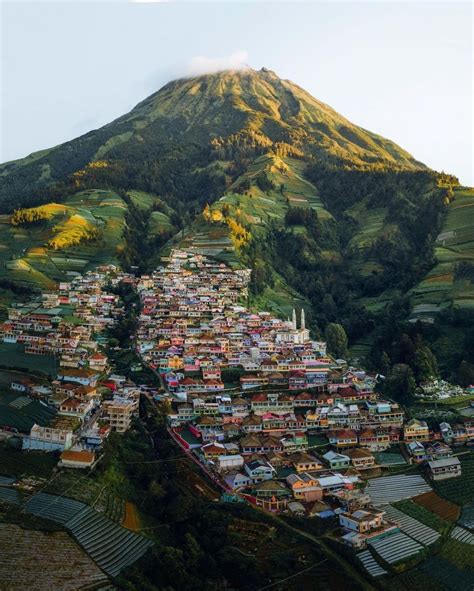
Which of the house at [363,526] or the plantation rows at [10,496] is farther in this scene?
the plantation rows at [10,496]

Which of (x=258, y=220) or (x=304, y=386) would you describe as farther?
(x=258, y=220)

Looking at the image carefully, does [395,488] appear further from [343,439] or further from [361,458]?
[343,439]

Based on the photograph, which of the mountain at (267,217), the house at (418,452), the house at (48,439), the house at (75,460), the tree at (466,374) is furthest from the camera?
the mountain at (267,217)

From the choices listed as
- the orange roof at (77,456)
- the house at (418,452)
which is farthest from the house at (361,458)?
the orange roof at (77,456)

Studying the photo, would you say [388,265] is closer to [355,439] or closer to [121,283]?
[121,283]

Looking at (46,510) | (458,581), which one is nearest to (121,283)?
(46,510)

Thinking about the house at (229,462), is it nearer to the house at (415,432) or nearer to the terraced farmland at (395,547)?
the terraced farmland at (395,547)

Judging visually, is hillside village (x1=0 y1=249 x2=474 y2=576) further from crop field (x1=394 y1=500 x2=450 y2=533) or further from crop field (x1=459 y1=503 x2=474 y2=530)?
crop field (x1=459 y1=503 x2=474 y2=530)
